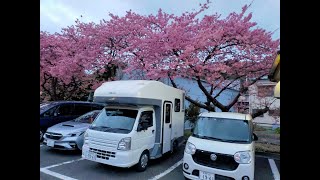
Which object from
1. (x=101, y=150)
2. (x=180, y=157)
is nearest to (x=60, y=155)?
(x=101, y=150)

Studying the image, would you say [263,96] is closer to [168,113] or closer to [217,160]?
[168,113]

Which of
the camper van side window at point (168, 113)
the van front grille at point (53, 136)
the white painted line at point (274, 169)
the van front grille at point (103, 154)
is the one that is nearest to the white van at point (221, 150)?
the white painted line at point (274, 169)

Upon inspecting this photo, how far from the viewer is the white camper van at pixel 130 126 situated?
18.6 ft

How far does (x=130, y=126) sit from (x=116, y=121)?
1.67 feet

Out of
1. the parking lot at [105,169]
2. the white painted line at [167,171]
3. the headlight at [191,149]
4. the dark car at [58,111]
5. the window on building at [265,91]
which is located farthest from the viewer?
the window on building at [265,91]

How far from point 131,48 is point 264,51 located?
17.8 ft

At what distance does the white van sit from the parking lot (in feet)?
3.53

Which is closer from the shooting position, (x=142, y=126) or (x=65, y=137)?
(x=142, y=126)

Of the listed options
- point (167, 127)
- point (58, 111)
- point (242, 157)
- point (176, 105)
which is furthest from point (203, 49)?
Answer: point (58, 111)

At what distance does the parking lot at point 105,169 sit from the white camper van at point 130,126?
349 millimetres

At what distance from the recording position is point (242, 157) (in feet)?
15.8

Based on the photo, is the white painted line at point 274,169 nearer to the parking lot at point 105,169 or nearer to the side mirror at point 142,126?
the parking lot at point 105,169
